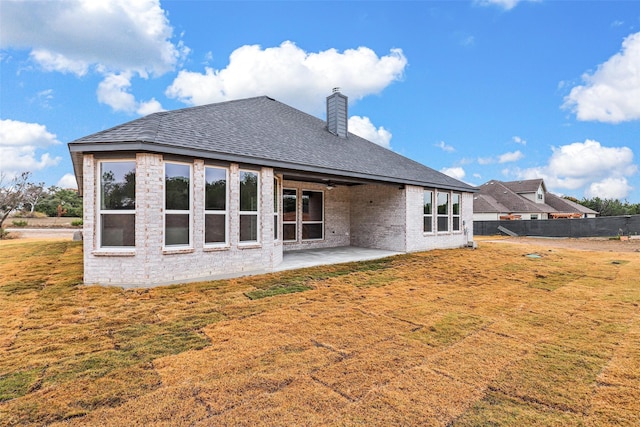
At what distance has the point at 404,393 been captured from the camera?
2613 millimetres

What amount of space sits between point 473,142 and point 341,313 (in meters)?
21.5

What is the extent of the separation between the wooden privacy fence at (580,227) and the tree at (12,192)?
40912 mm

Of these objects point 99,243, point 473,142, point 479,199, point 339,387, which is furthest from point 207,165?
point 479,199

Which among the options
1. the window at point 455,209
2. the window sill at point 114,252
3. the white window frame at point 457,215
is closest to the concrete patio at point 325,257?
the window sill at point 114,252

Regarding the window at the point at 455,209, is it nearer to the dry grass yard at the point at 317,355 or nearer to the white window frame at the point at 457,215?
the white window frame at the point at 457,215

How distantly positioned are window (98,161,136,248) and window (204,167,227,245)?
4.94 feet

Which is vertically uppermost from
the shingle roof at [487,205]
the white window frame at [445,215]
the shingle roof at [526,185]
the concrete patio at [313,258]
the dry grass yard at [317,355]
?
the shingle roof at [526,185]

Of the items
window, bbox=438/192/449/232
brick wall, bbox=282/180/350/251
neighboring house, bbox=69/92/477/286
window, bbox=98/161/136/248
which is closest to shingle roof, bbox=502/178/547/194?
window, bbox=438/192/449/232

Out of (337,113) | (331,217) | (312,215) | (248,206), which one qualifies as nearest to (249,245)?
(248,206)

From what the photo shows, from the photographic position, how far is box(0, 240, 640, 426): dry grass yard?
2.38m

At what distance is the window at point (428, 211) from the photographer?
43.8 feet

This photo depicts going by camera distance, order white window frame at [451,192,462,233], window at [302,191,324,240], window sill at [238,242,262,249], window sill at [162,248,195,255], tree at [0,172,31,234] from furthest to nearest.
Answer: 1. tree at [0,172,31,234]
2. white window frame at [451,192,462,233]
3. window at [302,191,324,240]
4. window sill at [238,242,262,249]
5. window sill at [162,248,195,255]

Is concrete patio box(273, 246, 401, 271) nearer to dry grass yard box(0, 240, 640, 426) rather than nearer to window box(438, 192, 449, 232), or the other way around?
dry grass yard box(0, 240, 640, 426)

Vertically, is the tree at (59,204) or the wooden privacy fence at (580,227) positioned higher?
the tree at (59,204)
